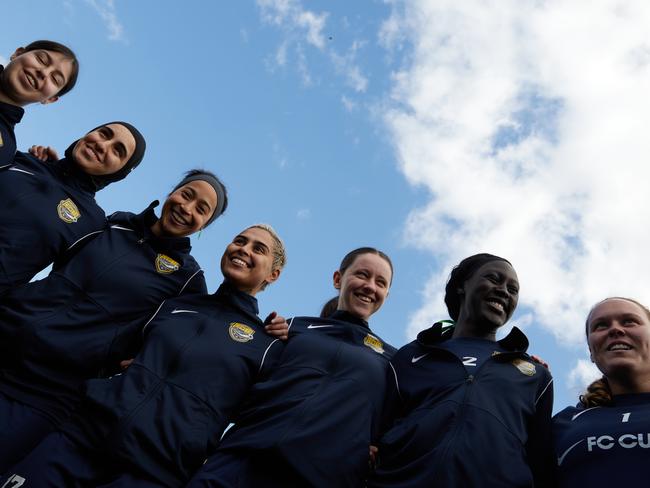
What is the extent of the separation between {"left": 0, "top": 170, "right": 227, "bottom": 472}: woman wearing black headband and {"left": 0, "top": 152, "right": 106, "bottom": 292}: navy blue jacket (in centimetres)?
14

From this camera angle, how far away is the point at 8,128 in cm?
514

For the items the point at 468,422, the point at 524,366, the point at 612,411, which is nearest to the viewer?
the point at 468,422

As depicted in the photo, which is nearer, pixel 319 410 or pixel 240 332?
pixel 319 410

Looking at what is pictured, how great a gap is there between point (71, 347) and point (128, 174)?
242cm

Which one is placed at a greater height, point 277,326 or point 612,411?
point 612,411

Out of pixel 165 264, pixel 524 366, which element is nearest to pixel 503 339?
pixel 524 366

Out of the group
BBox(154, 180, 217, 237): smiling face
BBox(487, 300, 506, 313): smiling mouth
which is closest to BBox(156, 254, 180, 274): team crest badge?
BBox(154, 180, 217, 237): smiling face

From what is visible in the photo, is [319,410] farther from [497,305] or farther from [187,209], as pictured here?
[187,209]

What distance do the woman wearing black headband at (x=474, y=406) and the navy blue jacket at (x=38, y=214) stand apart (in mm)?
3119

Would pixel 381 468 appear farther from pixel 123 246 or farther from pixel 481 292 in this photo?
pixel 123 246

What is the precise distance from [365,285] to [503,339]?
1341mm

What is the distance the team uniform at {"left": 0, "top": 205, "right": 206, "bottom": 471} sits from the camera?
12.5ft

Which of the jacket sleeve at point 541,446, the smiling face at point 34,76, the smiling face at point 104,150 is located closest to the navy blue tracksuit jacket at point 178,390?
the smiling face at point 104,150

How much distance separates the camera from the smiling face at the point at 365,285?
197 inches
